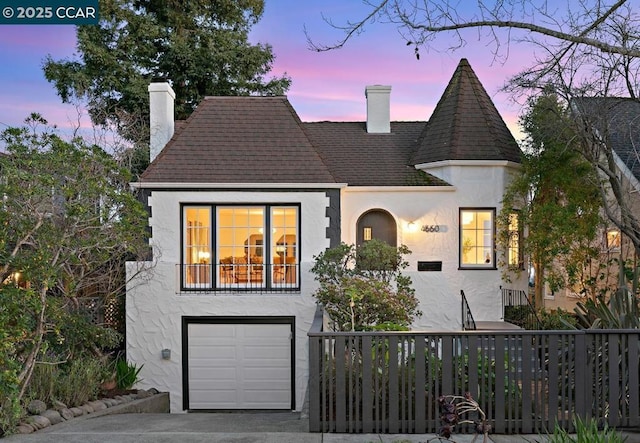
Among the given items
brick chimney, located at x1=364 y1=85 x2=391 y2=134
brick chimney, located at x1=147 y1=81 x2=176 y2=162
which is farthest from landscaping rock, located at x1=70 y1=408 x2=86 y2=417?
brick chimney, located at x1=364 y1=85 x2=391 y2=134

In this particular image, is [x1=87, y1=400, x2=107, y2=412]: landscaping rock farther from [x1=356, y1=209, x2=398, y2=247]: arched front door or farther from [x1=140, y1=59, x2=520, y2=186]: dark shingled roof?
[x1=356, y1=209, x2=398, y2=247]: arched front door

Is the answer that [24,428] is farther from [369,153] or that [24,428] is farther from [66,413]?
[369,153]

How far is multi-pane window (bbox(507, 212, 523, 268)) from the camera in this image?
46.5 ft

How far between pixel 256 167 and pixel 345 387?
25.2 feet

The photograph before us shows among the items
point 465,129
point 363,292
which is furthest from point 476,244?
point 363,292

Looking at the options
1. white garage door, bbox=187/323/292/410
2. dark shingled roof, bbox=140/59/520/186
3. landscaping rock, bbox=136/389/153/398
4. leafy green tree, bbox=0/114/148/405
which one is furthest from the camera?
dark shingled roof, bbox=140/59/520/186

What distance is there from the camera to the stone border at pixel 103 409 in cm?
727

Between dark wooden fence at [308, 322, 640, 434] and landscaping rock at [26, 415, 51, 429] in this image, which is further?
landscaping rock at [26, 415, 51, 429]

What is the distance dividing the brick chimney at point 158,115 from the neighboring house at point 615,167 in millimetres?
9527

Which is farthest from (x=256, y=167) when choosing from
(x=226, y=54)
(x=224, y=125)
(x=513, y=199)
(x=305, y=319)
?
(x=226, y=54)

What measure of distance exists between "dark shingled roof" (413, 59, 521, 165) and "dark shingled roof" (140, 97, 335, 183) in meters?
3.45

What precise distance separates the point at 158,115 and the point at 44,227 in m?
6.62

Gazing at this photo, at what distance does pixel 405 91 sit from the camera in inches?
658

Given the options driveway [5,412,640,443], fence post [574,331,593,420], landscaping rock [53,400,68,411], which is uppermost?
fence post [574,331,593,420]
